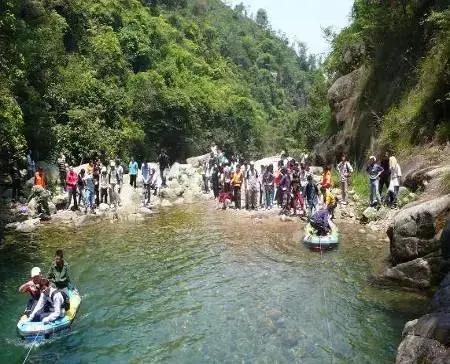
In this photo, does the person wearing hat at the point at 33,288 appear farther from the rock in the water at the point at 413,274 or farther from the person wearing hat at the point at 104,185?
the person wearing hat at the point at 104,185

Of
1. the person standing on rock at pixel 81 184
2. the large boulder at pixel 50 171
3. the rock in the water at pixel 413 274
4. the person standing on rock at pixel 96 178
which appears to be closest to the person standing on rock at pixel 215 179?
the person standing on rock at pixel 96 178

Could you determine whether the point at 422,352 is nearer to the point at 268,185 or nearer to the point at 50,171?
the point at 268,185

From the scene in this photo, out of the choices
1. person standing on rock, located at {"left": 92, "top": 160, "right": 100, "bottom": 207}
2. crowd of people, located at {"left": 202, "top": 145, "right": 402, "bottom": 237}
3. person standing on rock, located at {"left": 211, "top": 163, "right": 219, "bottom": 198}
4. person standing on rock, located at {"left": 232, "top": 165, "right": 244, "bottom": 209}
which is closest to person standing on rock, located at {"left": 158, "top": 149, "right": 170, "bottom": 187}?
person standing on rock, located at {"left": 211, "top": 163, "right": 219, "bottom": 198}

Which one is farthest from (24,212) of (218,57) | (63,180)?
(218,57)

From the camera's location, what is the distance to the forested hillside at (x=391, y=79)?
69.3 ft

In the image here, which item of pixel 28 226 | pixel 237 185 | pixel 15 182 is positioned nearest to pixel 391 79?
pixel 237 185

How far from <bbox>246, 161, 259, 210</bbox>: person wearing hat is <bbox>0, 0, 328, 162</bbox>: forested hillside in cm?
993

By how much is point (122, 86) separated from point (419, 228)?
38126 mm

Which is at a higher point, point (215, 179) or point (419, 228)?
point (215, 179)

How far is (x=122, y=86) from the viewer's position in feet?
155

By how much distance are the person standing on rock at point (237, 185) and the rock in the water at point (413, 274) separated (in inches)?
436

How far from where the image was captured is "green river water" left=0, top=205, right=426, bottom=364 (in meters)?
11.1

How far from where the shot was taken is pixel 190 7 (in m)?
89.2

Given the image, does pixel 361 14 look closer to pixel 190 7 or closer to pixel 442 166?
pixel 442 166
